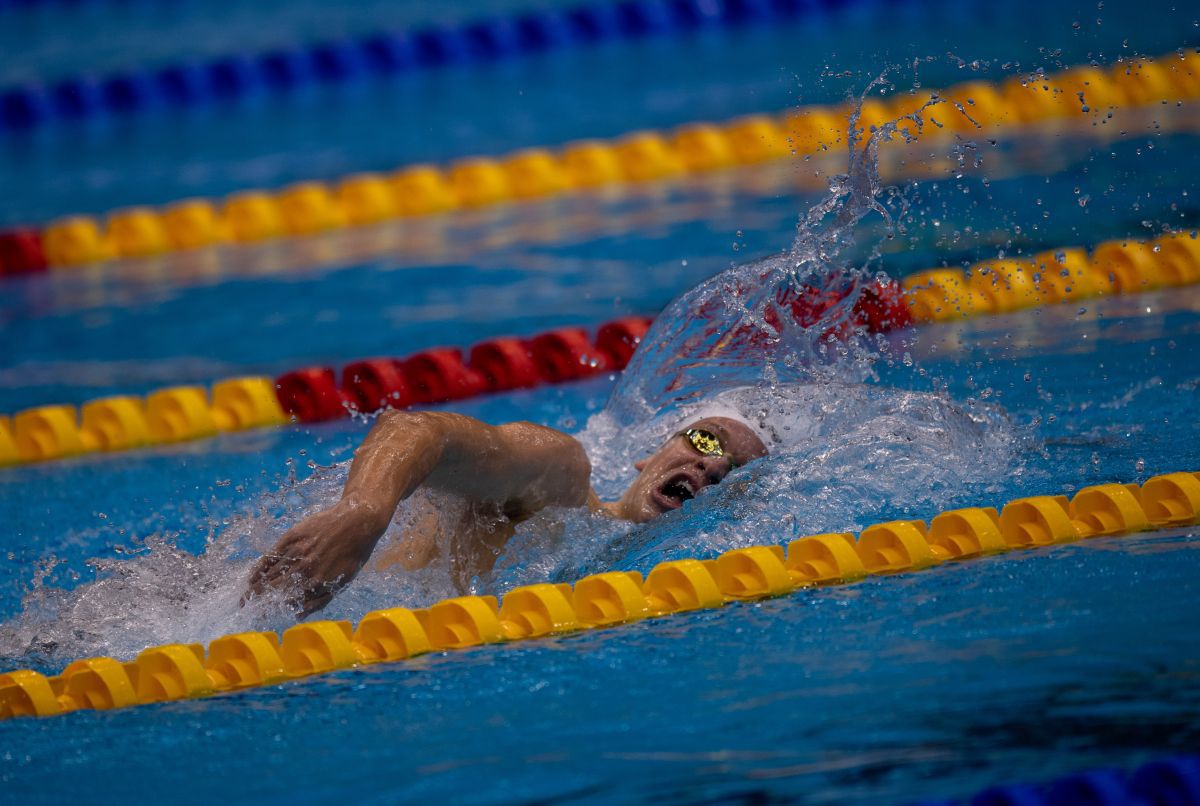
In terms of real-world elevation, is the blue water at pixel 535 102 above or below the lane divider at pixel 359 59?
below

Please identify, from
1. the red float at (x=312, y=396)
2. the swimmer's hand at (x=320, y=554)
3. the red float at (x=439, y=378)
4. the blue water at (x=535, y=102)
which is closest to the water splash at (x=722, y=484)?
the swimmer's hand at (x=320, y=554)

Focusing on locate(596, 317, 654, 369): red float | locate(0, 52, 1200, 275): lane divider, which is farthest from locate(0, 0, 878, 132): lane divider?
locate(596, 317, 654, 369): red float

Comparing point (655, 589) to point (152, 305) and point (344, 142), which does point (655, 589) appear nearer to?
point (152, 305)

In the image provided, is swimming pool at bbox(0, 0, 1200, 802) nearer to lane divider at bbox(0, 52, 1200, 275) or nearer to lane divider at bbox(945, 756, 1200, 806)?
Result: lane divider at bbox(945, 756, 1200, 806)

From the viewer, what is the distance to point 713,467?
315 cm

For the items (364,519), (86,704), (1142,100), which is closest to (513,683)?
(364,519)

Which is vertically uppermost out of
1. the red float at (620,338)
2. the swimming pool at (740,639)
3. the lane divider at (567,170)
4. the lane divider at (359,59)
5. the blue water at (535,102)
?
the lane divider at (359,59)

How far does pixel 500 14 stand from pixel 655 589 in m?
8.12

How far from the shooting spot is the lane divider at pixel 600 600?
255cm

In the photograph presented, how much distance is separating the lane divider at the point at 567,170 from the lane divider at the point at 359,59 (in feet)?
6.23

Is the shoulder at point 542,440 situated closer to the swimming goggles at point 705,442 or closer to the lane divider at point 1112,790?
the swimming goggles at point 705,442

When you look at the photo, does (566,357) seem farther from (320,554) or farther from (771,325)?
(320,554)

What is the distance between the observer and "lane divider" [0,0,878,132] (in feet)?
28.9

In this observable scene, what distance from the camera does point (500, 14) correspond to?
10.4m
